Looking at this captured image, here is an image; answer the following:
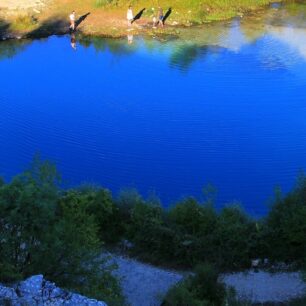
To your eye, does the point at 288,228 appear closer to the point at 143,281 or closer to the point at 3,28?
the point at 143,281

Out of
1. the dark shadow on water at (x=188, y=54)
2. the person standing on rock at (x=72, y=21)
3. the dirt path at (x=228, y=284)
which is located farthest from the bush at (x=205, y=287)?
Result: the person standing on rock at (x=72, y=21)

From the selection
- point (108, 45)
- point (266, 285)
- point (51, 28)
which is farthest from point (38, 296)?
point (51, 28)

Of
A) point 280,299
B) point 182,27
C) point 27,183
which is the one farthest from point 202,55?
point 27,183

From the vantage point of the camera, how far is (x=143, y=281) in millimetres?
19500

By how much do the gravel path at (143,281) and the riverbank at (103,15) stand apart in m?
23.6

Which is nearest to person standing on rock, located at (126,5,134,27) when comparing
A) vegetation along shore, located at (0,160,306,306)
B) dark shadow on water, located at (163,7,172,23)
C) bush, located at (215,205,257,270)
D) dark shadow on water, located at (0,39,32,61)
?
dark shadow on water, located at (163,7,172,23)

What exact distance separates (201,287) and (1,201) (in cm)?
749

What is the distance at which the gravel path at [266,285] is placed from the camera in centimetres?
1877

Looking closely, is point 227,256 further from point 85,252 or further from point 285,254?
point 85,252

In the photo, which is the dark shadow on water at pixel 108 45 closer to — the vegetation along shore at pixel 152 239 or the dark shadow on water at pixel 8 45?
the dark shadow on water at pixel 8 45

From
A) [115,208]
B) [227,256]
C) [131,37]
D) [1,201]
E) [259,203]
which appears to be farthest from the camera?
[131,37]

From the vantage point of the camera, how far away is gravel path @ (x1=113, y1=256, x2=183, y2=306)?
18750 mm

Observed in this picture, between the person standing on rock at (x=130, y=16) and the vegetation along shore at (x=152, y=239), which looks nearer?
the vegetation along shore at (x=152, y=239)

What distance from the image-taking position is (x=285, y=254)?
Answer: 2002 centimetres
